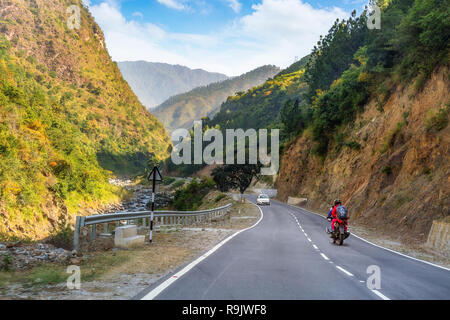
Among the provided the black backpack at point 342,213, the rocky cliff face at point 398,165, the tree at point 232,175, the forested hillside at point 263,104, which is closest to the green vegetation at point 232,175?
the tree at point 232,175

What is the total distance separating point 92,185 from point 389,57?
41379 mm

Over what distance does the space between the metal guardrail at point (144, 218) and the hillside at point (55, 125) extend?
10918mm

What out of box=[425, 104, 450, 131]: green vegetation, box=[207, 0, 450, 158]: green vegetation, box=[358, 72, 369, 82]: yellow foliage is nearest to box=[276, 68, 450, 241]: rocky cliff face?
box=[425, 104, 450, 131]: green vegetation

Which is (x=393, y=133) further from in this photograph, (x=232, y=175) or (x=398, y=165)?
(x=232, y=175)

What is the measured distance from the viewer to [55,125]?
53.2m

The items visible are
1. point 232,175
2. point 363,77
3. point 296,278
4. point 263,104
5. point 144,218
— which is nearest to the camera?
point 296,278

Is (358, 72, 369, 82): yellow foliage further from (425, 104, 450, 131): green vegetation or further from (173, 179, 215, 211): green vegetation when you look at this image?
(173, 179, 215, 211): green vegetation

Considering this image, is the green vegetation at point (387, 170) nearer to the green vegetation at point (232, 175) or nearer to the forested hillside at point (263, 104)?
the green vegetation at point (232, 175)

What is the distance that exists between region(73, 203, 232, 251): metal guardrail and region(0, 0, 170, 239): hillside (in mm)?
10918

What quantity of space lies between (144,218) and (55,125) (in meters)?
40.9

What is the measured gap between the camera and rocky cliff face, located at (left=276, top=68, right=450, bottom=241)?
20719mm

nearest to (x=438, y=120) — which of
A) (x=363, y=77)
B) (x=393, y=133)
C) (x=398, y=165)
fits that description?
(x=398, y=165)
